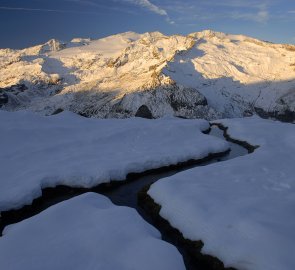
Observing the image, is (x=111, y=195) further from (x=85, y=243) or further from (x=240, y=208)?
(x=240, y=208)

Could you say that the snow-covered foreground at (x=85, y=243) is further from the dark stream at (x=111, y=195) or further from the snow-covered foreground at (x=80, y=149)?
the snow-covered foreground at (x=80, y=149)

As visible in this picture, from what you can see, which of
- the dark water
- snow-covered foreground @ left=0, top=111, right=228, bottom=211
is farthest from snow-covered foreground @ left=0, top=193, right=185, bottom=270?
snow-covered foreground @ left=0, top=111, right=228, bottom=211

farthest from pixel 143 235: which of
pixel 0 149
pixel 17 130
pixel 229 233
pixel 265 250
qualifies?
pixel 17 130

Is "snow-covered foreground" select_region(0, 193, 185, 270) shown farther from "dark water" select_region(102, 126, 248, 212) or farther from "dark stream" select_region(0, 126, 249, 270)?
"dark water" select_region(102, 126, 248, 212)

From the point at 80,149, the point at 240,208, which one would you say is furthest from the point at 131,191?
the point at 240,208

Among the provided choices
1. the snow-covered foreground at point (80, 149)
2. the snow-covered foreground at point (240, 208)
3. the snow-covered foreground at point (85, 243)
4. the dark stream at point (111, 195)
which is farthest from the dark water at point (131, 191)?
the snow-covered foreground at point (85, 243)

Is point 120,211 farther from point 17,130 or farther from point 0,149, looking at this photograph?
point 17,130

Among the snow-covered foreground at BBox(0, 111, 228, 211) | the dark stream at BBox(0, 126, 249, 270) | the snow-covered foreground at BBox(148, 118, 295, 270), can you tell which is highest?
the snow-covered foreground at BBox(148, 118, 295, 270)
